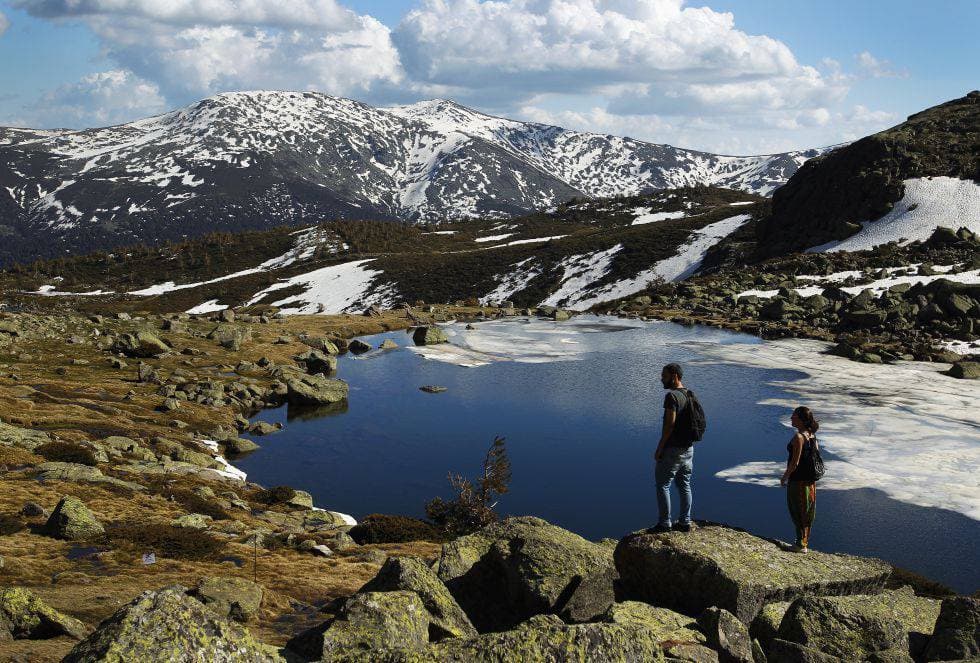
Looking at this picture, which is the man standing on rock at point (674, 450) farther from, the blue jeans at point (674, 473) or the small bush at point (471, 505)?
the small bush at point (471, 505)

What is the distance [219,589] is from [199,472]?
1689cm

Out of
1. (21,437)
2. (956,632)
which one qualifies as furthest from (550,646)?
(21,437)

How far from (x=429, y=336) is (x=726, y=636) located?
5799 centimetres

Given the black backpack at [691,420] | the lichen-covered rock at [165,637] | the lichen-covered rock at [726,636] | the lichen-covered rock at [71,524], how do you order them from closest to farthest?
the lichen-covered rock at [165,637], the lichen-covered rock at [726,636], the black backpack at [691,420], the lichen-covered rock at [71,524]

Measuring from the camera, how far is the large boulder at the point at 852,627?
36.1 ft

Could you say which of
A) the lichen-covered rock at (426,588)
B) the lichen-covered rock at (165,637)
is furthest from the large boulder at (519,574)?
A: the lichen-covered rock at (165,637)

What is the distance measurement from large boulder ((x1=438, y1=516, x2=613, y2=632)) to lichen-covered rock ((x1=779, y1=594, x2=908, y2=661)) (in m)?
3.33

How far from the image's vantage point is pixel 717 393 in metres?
44.8

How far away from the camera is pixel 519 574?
12.9m

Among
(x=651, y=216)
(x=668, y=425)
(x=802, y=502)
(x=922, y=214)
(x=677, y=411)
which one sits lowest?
(x=802, y=502)

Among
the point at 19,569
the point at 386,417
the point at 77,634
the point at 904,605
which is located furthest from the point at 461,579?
the point at 386,417

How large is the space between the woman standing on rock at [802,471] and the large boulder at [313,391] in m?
34.7

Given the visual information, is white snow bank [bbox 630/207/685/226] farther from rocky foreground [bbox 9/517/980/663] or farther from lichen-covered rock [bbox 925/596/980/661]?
lichen-covered rock [bbox 925/596/980/661]

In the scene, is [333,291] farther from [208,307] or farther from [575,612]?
[575,612]
